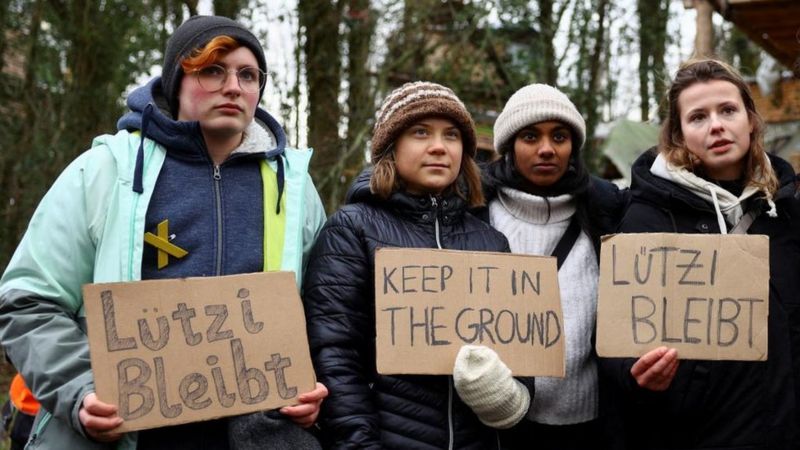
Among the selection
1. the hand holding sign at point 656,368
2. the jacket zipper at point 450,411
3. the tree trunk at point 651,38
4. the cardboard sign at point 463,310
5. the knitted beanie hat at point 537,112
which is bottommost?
the jacket zipper at point 450,411

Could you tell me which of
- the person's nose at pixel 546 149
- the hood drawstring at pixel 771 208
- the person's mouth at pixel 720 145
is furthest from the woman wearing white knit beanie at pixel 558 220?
the hood drawstring at pixel 771 208

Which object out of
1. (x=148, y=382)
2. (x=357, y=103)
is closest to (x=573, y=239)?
(x=148, y=382)

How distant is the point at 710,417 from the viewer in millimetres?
2592

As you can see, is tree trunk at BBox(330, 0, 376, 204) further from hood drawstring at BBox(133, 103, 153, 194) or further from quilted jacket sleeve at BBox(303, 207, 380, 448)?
hood drawstring at BBox(133, 103, 153, 194)

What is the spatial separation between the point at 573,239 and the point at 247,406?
1319 millimetres

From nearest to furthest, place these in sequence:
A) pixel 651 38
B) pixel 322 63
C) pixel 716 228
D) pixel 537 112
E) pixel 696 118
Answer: pixel 716 228
pixel 696 118
pixel 537 112
pixel 322 63
pixel 651 38

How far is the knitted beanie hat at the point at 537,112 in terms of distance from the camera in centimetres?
303

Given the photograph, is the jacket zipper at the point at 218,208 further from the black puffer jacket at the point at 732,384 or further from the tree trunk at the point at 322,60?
the tree trunk at the point at 322,60

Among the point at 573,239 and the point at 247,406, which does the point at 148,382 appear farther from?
the point at 573,239

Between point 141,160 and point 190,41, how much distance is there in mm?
385

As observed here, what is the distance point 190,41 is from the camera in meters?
2.51

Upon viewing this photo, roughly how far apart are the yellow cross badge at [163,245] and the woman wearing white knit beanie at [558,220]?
1.14m

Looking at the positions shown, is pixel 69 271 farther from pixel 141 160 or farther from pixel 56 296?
pixel 141 160

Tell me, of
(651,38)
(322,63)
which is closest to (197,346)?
Answer: (322,63)
